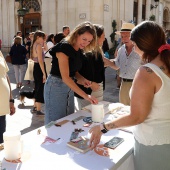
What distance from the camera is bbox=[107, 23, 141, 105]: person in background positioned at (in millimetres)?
3510

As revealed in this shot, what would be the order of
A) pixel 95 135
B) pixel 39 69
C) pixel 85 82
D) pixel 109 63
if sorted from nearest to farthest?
pixel 95 135
pixel 85 82
pixel 109 63
pixel 39 69

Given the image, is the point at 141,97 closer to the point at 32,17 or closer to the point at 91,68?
the point at 91,68

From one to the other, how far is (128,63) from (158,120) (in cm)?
203

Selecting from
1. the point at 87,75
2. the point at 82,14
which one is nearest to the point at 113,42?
the point at 82,14

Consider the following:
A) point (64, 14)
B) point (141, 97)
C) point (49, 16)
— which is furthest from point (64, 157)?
point (49, 16)

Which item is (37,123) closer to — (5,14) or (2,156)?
(2,156)

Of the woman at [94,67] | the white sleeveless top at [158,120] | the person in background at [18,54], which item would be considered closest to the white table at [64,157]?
the white sleeveless top at [158,120]

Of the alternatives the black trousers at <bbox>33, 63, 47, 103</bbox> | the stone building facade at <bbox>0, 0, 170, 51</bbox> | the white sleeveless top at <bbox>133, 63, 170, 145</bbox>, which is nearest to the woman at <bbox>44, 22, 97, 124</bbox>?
the white sleeveless top at <bbox>133, 63, 170, 145</bbox>

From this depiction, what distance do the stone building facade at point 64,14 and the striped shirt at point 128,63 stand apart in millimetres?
10291

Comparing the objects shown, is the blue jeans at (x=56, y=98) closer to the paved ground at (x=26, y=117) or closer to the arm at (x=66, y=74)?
the arm at (x=66, y=74)

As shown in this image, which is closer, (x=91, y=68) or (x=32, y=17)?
(x=91, y=68)

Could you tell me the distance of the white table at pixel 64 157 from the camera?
1.55 meters

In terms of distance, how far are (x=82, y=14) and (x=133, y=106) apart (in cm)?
1280

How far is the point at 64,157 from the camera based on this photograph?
165 cm
